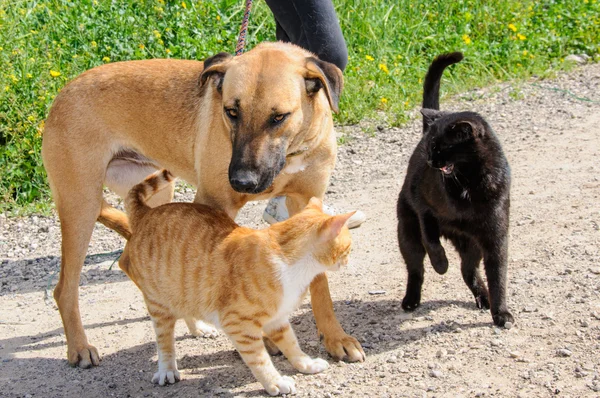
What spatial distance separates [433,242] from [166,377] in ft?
5.10

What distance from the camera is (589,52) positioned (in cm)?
896

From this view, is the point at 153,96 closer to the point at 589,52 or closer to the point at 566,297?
the point at 566,297

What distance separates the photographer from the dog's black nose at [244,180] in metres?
3.81

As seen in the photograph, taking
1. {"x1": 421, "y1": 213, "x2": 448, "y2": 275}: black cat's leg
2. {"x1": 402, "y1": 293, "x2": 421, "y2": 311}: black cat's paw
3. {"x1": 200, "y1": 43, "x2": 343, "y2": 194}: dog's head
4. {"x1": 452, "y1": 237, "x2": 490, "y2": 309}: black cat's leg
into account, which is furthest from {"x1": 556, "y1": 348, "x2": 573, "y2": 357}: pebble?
{"x1": 200, "y1": 43, "x2": 343, "y2": 194}: dog's head

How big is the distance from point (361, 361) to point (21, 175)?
372cm

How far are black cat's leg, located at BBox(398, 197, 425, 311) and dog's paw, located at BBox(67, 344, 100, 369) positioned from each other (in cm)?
172

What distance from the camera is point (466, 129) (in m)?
4.19

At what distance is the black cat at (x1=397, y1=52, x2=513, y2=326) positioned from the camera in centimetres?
419

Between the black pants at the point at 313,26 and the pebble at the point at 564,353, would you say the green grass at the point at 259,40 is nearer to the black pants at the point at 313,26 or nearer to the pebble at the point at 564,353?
the black pants at the point at 313,26

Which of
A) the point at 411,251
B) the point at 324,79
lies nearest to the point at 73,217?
the point at 324,79

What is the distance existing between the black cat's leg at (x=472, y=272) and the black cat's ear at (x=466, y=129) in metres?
0.58

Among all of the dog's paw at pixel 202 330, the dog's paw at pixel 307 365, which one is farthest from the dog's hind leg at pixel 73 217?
the dog's paw at pixel 307 365

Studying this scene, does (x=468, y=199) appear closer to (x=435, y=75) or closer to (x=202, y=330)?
(x=435, y=75)

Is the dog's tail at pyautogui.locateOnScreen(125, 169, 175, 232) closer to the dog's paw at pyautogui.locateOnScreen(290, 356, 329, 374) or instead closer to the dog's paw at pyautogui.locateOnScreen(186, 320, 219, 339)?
the dog's paw at pyautogui.locateOnScreen(186, 320, 219, 339)
